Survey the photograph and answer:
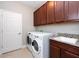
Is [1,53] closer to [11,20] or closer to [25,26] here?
[11,20]

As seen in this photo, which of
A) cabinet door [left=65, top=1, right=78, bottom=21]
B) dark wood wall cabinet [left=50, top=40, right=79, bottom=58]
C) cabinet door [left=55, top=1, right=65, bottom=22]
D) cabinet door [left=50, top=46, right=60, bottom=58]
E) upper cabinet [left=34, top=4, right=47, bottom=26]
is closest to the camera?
dark wood wall cabinet [left=50, top=40, right=79, bottom=58]

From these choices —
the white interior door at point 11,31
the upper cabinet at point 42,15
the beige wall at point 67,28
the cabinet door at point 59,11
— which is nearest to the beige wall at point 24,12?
the white interior door at point 11,31

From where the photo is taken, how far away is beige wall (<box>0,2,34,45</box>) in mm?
3657

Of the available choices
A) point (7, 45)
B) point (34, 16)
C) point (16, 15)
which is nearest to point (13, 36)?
point (7, 45)

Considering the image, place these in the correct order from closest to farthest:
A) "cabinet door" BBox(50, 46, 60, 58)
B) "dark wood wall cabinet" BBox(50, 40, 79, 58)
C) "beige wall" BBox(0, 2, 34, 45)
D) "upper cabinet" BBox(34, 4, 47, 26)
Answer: "dark wood wall cabinet" BBox(50, 40, 79, 58) → "cabinet door" BBox(50, 46, 60, 58) → "upper cabinet" BBox(34, 4, 47, 26) → "beige wall" BBox(0, 2, 34, 45)

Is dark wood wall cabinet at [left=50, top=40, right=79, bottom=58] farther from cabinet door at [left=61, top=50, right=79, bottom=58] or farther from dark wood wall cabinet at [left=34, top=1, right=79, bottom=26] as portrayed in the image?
dark wood wall cabinet at [left=34, top=1, right=79, bottom=26]

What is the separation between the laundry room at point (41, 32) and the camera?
1.90 m

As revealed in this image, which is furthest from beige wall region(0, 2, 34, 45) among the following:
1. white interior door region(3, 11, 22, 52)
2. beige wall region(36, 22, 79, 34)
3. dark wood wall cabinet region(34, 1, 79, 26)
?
dark wood wall cabinet region(34, 1, 79, 26)

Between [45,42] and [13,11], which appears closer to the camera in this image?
[45,42]

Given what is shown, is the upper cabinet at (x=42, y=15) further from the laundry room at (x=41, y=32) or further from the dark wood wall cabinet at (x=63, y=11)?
the dark wood wall cabinet at (x=63, y=11)

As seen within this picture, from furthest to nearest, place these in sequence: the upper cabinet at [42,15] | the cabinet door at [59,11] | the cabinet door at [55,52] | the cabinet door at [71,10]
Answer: the upper cabinet at [42,15]
the cabinet door at [59,11]
the cabinet door at [55,52]
the cabinet door at [71,10]

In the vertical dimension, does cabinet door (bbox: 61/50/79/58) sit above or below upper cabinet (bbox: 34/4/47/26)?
below

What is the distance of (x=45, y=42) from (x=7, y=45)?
193 cm

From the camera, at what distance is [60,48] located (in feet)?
6.22
